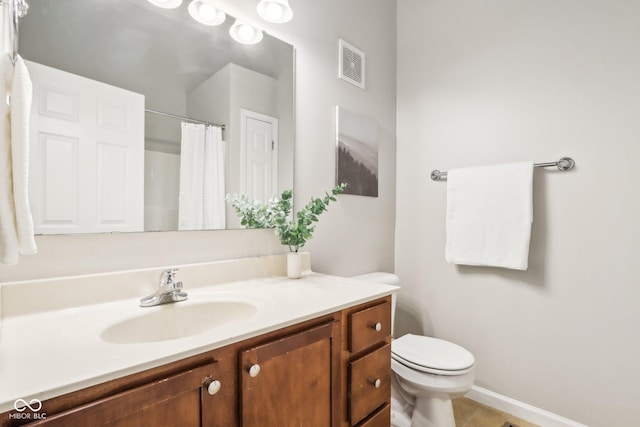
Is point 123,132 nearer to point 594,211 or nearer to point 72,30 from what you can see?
point 72,30

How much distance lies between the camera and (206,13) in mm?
1285

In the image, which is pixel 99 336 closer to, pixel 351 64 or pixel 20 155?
pixel 20 155

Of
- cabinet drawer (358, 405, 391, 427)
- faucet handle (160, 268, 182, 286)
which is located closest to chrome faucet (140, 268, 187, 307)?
faucet handle (160, 268, 182, 286)

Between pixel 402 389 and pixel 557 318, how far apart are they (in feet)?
2.84

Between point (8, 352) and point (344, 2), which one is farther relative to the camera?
point (344, 2)

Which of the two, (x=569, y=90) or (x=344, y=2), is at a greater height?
(x=344, y=2)

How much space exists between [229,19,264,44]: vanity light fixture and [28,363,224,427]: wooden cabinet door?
4.36 feet

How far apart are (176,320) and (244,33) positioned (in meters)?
1.23

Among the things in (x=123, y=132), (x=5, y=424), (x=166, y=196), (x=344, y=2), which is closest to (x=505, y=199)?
(x=344, y=2)

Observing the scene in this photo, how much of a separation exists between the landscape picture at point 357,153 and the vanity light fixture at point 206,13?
734mm

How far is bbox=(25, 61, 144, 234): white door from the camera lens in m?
0.92

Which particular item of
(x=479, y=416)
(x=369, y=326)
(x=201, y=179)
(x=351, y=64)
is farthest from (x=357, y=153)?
(x=479, y=416)

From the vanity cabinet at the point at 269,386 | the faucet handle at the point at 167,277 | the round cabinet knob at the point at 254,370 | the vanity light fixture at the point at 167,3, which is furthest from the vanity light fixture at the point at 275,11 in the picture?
the round cabinet knob at the point at 254,370

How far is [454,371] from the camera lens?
1342 mm
